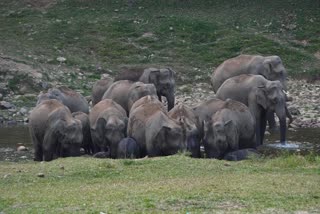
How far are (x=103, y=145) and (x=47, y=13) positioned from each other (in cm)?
2555

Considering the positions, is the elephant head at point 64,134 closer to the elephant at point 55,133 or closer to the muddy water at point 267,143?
the elephant at point 55,133

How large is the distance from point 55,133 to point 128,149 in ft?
6.20

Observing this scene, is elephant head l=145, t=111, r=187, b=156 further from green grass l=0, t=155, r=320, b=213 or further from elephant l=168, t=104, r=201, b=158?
green grass l=0, t=155, r=320, b=213

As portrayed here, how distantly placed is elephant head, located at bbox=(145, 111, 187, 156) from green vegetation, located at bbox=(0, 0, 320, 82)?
55.6 feet

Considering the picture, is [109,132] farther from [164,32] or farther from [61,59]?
[164,32]

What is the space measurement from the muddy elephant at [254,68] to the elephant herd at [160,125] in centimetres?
298

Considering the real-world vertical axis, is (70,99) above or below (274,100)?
below

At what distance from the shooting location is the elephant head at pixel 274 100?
25.5 meters

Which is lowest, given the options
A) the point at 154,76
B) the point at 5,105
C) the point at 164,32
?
the point at 164,32

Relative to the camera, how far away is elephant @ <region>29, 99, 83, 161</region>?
22.8 metres

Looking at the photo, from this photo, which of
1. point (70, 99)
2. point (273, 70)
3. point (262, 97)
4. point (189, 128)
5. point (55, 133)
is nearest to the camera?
point (189, 128)

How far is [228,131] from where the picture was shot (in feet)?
73.3

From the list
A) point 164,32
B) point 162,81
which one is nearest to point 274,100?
point 162,81

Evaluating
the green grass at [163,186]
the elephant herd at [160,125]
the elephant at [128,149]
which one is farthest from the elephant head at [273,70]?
the green grass at [163,186]
